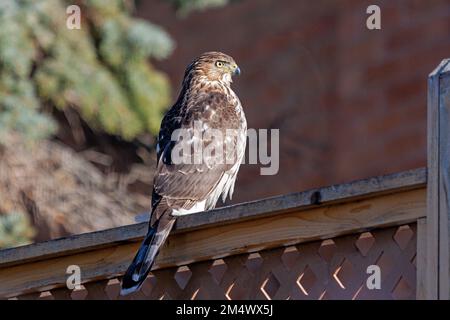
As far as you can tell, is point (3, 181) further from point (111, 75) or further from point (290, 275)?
point (290, 275)

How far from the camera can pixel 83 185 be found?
7645mm

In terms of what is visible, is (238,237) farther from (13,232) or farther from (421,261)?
(13,232)

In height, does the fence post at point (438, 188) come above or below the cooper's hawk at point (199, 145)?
below

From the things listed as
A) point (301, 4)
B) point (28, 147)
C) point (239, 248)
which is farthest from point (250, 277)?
point (301, 4)

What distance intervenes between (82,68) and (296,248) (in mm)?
4177

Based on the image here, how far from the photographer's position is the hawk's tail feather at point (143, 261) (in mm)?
3750

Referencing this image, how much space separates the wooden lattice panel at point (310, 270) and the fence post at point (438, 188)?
0.09m

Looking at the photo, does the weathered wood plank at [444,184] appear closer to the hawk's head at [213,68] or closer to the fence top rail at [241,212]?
the fence top rail at [241,212]

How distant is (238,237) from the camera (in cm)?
360

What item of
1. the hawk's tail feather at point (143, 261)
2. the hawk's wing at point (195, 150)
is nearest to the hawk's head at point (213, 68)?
the hawk's wing at point (195, 150)

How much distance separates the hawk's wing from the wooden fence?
0.61 m

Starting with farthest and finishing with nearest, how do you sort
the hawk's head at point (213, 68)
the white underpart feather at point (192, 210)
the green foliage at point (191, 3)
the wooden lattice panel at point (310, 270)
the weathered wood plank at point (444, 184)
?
the green foliage at point (191, 3), the hawk's head at point (213, 68), the white underpart feather at point (192, 210), the wooden lattice panel at point (310, 270), the weathered wood plank at point (444, 184)

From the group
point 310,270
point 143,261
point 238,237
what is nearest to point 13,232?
point 143,261

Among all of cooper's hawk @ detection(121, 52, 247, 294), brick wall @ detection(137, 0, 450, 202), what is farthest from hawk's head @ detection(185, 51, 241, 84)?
brick wall @ detection(137, 0, 450, 202)
